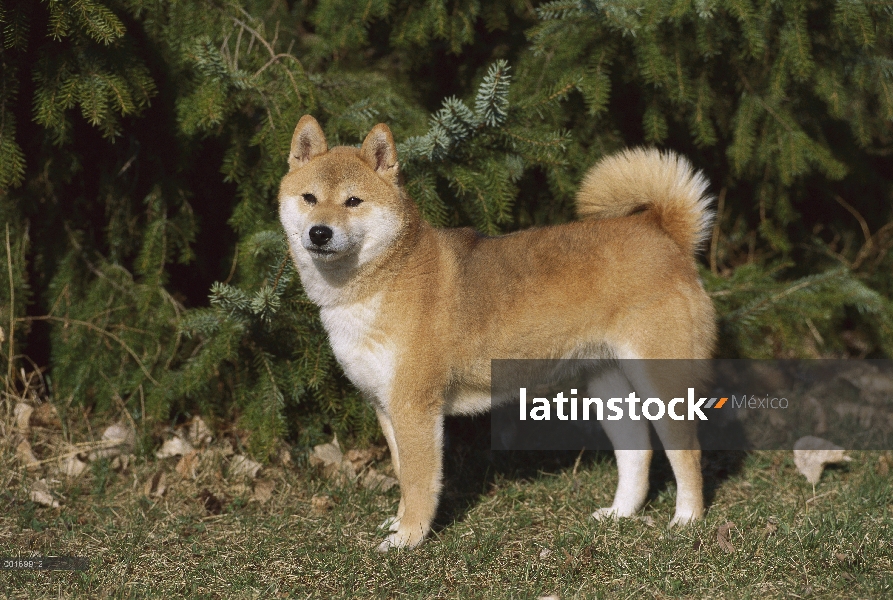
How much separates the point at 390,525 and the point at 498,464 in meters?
1.08

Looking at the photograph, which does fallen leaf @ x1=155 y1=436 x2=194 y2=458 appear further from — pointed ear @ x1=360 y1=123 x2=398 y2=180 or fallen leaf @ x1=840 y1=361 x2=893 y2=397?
fallen leaf @ x1=840 y1=361 x2=893 y2=397

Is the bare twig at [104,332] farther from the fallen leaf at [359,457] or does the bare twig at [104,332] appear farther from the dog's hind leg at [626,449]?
the dog's hind leg at [626,449]

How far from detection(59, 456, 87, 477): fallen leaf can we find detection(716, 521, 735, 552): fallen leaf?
3.16m

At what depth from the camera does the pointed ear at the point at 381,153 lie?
3.76 metres

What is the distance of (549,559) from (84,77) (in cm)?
306

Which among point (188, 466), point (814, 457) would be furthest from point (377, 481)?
point (814, 457)

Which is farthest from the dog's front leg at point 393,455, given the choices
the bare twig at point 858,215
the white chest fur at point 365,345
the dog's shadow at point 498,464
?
the bare twig at point 858,215

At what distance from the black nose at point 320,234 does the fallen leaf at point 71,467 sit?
2.05 metres

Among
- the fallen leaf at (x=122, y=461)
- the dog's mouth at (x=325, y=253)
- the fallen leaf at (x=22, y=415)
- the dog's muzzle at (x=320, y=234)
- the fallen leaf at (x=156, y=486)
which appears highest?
the dog's muzzle at (x=320, y=234)

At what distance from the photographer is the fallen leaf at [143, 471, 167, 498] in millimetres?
4391

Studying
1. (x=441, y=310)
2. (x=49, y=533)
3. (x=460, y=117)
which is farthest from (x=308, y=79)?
(x=49, y=533)

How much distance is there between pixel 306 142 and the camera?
387 cm

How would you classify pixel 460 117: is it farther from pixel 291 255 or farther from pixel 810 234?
pixel 810 234

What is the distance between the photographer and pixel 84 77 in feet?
13.7
